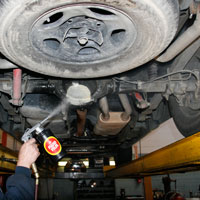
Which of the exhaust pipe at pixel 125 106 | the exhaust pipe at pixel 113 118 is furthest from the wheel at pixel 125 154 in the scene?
the exhaust pipe at pixel 125 106

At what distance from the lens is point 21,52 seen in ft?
3.69

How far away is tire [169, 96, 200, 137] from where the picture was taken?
1813mm

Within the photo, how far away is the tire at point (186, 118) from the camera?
181cm

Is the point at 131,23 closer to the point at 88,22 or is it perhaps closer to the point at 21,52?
the point at 88,22

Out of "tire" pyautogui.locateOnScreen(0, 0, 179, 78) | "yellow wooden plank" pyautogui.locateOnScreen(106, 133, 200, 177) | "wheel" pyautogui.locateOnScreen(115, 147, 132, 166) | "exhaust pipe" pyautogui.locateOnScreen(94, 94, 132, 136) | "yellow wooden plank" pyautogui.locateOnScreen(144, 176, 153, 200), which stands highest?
"tire" pyautogui.locateOnScreen(0, 0, 179, 78)

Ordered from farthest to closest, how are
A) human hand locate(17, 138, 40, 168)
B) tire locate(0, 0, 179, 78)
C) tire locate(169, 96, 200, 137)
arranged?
1. tire locate(169, 96, 200, 137)
2. human hand locate(17, 138, 40, 168)
3. tire locate(0, 0, 179, 78)

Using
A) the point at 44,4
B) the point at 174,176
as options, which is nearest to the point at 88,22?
the point at 44,4

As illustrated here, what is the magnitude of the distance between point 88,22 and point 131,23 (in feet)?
0.63

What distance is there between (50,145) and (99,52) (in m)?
0.56

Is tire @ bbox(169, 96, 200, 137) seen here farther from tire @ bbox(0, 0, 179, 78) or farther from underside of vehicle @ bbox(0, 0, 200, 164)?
tire @ bbox(0, 0, 179, 78)

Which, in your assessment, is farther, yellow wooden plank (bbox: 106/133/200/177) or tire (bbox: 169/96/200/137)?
tire (bbox: 169/96/200/137)

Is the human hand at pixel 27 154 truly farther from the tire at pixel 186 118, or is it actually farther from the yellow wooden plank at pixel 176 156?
the tire at pixel 186 118

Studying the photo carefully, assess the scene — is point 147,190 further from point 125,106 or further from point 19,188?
point 19,188

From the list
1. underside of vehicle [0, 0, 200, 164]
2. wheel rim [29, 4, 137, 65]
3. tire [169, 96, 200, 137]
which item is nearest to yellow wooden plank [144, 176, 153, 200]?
underside of vehicle [0, 0, 200, 164]
